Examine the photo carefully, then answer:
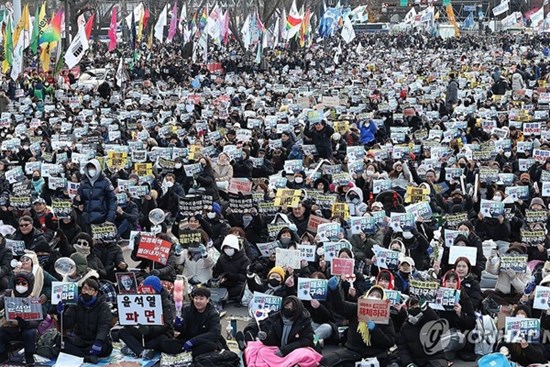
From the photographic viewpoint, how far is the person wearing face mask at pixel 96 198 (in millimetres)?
14141

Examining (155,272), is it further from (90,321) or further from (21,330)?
(21,330)

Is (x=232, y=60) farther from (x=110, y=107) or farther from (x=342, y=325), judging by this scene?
(x=342, y=325)

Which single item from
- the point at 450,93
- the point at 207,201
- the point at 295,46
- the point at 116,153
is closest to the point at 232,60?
the point at 295,46

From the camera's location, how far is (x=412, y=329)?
387 inches

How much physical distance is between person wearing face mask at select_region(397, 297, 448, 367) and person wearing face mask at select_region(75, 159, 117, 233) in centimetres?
563

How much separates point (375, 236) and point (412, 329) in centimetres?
339

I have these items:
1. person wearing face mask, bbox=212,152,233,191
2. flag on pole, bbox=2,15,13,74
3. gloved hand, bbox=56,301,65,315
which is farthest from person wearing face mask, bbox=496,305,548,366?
flag on pole, bbox=2,15,13,74

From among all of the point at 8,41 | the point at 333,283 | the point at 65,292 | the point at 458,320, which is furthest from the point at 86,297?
the point at 8,41

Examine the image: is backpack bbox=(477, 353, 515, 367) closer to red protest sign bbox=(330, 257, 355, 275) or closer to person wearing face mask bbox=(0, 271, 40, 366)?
red protest sign bbox=(330, 257, 355, 275)

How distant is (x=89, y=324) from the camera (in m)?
10.4

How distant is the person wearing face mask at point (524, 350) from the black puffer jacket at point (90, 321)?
12.7 feet

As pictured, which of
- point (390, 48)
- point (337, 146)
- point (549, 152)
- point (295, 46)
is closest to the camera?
point (549, 152)

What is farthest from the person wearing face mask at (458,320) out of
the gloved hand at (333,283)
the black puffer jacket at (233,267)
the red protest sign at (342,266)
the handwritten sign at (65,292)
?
the handwritten sign at (65,292)

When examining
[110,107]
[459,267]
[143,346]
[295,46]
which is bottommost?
[143,346]
